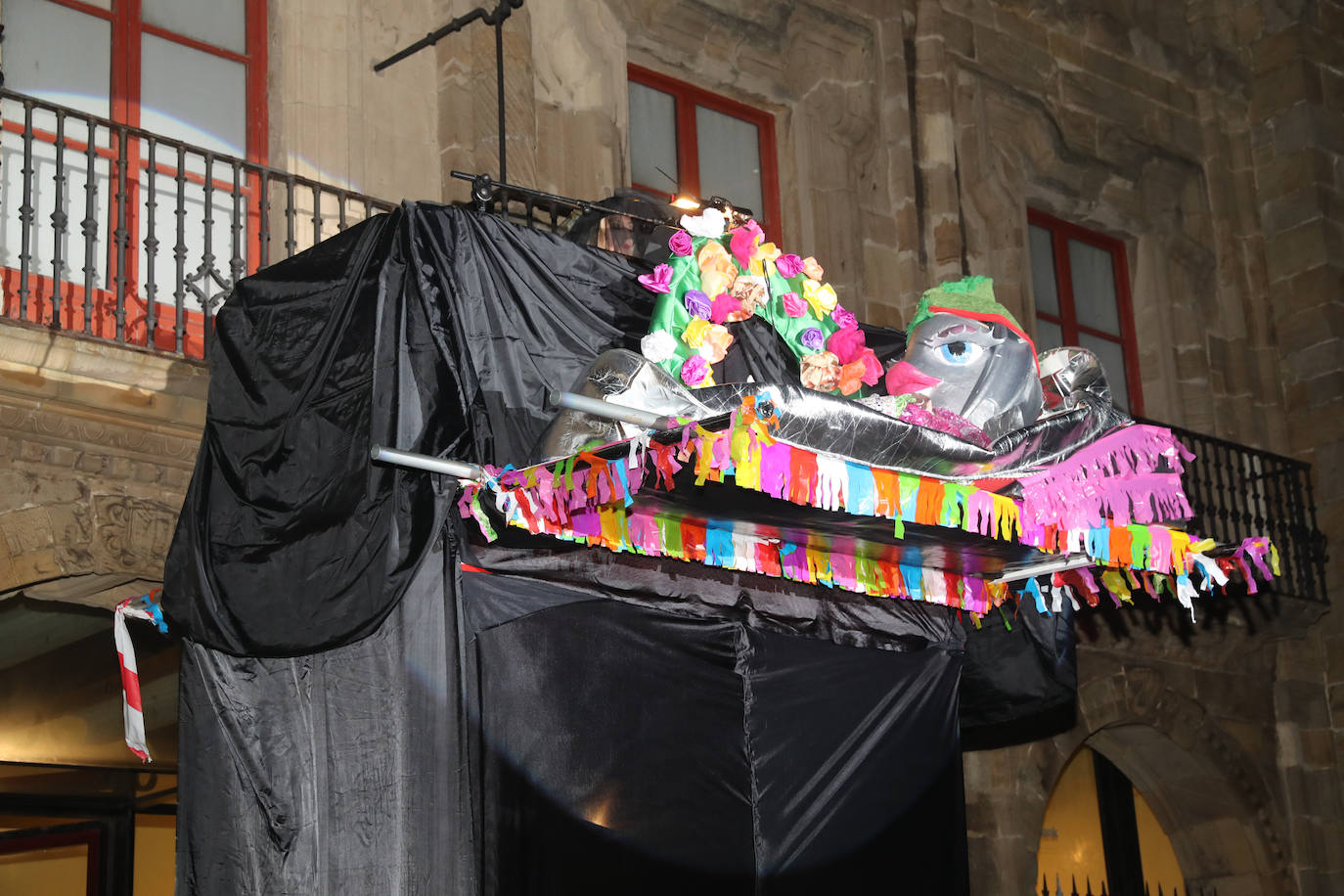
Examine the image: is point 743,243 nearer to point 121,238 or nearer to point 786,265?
point 786,265

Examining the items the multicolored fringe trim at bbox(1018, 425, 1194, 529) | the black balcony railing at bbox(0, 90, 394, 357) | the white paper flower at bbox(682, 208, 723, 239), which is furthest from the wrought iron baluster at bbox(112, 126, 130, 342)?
the multicolored fringe trim at bbox(1018, 425, 1194, 529)

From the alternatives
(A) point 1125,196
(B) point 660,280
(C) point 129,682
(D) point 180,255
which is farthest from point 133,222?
(A) point 1125,196

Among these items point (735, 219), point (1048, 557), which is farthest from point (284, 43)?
point (1048, 557)

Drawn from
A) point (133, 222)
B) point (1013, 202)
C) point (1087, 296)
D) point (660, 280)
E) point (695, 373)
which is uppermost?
point (1013, 202)

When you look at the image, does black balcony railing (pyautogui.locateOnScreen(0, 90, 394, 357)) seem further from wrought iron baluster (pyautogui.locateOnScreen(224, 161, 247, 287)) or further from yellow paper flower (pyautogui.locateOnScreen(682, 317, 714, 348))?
→ yellow paper flower (pyautogui.locateOnScreen(682, 317, 714, 348))

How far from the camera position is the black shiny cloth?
480 cm

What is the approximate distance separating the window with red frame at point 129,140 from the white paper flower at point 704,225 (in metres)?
2.11

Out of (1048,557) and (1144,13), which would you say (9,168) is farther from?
(1144,13)

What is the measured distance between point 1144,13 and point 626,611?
7543mm

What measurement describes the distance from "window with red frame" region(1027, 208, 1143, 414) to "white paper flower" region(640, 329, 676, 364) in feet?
18.4

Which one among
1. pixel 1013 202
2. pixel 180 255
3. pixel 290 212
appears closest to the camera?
pixel 180 255

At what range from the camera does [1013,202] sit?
10.3 m

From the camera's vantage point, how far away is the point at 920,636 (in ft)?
21.5

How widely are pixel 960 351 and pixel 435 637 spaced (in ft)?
6.31
